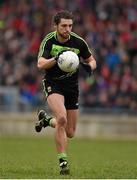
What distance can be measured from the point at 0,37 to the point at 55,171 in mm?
17194

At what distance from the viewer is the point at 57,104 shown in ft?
38.8

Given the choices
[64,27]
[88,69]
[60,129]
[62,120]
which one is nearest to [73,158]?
[88,69]

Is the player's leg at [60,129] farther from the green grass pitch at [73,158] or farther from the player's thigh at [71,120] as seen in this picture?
the player's thigh at [71,120]

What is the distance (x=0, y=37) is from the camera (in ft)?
94.9

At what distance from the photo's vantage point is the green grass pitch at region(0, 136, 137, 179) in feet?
38.3

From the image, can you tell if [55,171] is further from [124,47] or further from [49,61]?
[124,47]

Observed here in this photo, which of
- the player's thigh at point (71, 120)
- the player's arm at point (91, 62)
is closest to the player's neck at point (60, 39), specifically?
the player's arm at point (91, 62)

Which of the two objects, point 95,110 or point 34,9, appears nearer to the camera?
point 95,110

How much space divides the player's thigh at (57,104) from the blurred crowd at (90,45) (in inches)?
511

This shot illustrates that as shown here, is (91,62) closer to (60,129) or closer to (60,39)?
(60,39)

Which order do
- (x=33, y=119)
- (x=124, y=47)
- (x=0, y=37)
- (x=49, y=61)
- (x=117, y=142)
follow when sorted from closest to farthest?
1. (x=49, y=61)
2. (x=117, y=142)
3. (x=33, y=119)
4. (x=124, y=47)
5. (x=0, y=37)

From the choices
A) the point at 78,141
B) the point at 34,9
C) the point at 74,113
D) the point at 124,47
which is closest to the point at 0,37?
the point at 34,9

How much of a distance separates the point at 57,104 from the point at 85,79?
45.5ft

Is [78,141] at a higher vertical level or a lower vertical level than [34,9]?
lower
